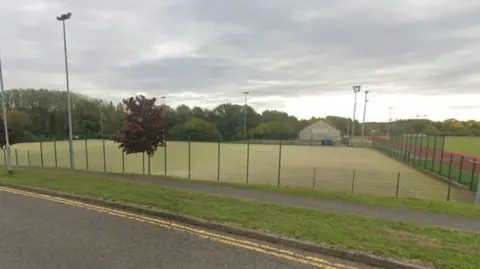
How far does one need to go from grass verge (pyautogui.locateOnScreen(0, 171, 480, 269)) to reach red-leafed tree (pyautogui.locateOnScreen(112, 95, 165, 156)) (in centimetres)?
740

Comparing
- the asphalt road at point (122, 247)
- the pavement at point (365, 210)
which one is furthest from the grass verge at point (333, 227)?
the pavement at point (365, 210)

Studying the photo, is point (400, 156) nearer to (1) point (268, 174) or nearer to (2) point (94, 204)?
(1) point (268, 174)

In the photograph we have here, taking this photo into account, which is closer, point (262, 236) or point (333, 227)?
point (262, 236)

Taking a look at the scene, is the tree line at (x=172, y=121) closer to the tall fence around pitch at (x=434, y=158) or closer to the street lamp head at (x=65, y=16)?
the tall fence around pitch at (x=434, y=158)

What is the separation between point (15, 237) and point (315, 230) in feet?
18.8

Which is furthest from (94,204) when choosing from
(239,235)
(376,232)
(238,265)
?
(376,232)

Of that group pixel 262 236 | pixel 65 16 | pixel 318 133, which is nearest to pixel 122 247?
pixel 262 236

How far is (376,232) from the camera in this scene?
225 inches

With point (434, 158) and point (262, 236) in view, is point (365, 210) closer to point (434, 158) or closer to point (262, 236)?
point (262, 236)

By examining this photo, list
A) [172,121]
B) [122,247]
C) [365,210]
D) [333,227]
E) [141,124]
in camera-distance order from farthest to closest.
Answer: [172,121]
[141,124]
[365,210]
[333,227]
[122,247]

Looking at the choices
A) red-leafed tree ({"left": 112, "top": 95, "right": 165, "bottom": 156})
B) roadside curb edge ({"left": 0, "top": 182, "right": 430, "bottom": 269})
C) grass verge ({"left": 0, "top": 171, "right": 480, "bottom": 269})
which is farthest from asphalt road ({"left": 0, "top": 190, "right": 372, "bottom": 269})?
red-leafed tree ({"left": 112, "top": 95, "right": 165, "bottom": 156})

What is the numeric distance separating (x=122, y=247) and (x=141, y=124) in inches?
487

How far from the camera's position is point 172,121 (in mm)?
88438

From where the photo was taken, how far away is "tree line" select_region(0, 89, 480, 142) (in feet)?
257
